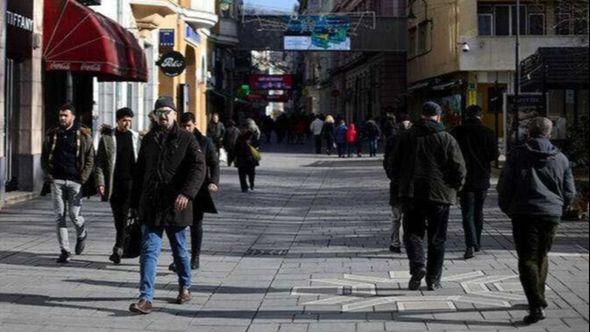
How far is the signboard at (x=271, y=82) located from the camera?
69.2m

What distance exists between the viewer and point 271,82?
70.1 metres

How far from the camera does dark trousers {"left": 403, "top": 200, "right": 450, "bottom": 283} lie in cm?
930

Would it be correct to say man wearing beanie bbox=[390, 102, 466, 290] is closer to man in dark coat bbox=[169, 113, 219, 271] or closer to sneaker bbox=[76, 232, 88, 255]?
man in dark coat bbox=[169, 113, 219, 271]

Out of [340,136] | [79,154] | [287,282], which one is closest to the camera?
[287,282]

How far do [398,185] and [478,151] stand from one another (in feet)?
6.09

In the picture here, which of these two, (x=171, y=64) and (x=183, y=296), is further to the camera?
(x=171, y=64)

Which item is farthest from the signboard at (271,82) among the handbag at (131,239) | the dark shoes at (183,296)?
the dark shoes at (183,296)

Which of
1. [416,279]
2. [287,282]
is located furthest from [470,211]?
[287,282]

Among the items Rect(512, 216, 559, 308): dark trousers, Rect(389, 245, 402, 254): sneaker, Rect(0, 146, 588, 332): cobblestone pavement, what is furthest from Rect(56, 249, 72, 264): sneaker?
Rect(512, 216, 559, 308): dark trousers

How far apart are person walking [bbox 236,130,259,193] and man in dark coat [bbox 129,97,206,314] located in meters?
12.8

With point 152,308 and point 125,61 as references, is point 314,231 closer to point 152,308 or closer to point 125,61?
point 152,308

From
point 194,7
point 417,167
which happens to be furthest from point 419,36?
point 417,167

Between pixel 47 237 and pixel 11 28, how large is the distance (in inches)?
243

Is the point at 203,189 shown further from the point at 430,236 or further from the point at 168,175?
the point at 430,236
